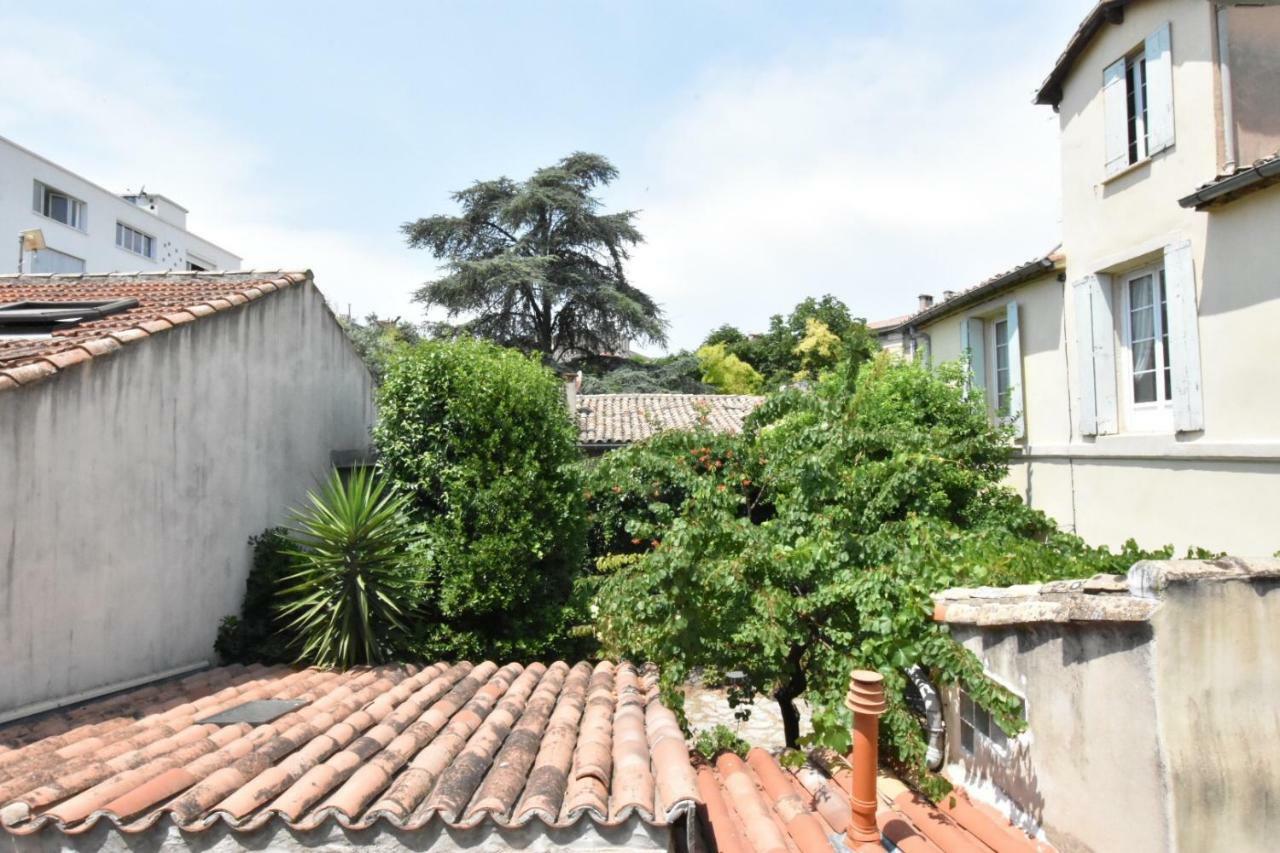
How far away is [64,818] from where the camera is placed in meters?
4.37

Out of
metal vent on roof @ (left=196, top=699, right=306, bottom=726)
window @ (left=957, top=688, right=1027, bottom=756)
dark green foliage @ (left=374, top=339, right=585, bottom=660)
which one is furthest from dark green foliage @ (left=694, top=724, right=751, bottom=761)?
dark green foliage @ (left=374, top=339, right=585, bottom=660)

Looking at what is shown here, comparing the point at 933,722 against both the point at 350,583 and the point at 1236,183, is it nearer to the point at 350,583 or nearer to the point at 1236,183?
the point at 1236,183

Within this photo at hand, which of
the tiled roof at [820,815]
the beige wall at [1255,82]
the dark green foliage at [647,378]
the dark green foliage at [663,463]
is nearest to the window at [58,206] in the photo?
the dark green foliage at [647,378]

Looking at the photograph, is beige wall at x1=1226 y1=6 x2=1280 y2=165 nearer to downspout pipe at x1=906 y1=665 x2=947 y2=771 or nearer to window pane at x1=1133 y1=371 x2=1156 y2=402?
window pane at x1=1133 y1=371 x2=1156 y2=402

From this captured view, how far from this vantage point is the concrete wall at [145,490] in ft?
22.7

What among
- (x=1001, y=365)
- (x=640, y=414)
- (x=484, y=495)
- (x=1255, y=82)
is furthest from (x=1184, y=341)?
(x=640, y=414)

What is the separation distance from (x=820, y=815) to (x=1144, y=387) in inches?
268

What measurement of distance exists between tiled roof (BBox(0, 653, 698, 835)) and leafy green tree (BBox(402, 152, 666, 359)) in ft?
80.7

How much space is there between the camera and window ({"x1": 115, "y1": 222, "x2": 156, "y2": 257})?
116ft

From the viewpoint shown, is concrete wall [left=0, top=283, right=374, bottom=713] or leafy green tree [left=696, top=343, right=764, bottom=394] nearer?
concrete wall [left=0, top=283, right=374, bottom=713]

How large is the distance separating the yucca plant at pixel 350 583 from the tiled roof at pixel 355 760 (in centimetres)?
125

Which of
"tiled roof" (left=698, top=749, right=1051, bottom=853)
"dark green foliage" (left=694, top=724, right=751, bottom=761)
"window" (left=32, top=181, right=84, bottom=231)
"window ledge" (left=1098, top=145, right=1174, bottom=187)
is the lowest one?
"dark green foliage" (left=694, top=724, right=751, bottom=761)

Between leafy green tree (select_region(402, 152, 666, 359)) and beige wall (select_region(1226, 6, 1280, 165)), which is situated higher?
leafy green tree (select_region(402, 152, 666, 359))

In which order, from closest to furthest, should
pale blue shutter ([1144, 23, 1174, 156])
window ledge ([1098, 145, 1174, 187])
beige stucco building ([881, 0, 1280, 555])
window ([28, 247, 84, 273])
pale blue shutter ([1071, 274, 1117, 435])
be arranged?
beige stucco building ([881, 0, 1280, 555]) → pale blue shutter ([1144, 23, 1174, 156]) → window ledge ([1098, 145, 1174, 187]) → pale blue shutter ([1071, 274, 1117, 435]) → window ([28, 247, 84, 273])
